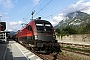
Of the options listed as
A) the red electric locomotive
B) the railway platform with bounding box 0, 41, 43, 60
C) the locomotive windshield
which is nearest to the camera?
the railway platform with bounding box 0, 41, 43, 60

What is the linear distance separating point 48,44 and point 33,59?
3.55m

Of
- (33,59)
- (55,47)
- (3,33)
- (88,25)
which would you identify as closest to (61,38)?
(3,33)

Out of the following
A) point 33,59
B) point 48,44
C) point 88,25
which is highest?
point 88,25

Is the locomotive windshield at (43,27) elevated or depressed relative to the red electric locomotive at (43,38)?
elevated

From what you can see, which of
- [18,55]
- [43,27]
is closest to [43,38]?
[43,27]

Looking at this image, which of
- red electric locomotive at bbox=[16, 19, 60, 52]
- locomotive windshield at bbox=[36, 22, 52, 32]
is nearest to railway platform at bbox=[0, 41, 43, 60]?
red electric locomotive at bbox=[16, 19, 60, 52]

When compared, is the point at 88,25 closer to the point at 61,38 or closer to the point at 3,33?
the point at 61,38

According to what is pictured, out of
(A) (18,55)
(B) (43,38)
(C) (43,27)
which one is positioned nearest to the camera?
(A) (18,55)

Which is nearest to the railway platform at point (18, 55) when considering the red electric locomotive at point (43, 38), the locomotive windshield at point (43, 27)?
the red electric locomotive at point (43, 38)

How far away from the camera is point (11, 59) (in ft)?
39.9

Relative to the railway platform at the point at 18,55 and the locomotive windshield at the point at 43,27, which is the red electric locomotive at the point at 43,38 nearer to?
the locomotive windshield at the point at 43,27

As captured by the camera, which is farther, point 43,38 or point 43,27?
point 43,27

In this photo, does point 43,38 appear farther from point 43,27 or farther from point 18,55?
point 18,55

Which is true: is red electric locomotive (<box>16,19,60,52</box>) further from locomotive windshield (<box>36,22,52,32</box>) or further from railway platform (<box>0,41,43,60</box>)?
railway platform (<box>0,41,43,60</box>)
